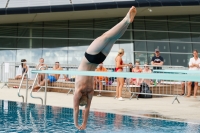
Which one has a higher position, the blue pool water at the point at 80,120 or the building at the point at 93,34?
the building at the point at 93,34

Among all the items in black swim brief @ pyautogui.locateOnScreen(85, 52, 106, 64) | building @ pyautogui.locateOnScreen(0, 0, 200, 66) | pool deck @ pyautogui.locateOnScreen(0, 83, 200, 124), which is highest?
building @ pyautogui.locateOnScreen(0, 0, 200, 66)

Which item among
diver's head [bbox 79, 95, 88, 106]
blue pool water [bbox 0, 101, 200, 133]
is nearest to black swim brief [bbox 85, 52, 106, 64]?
diver's head [bbox 79, 95, 88, 106]

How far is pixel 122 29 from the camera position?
15.5ft

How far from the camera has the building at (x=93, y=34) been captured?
2544 centimetres

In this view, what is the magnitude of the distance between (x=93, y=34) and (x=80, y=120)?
19.5 metres

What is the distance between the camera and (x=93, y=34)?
86.8 feet

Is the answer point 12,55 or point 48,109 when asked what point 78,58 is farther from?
point 48,109

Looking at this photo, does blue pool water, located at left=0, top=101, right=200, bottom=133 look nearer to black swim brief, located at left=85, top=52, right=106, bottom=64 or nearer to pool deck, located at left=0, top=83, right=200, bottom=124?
pool deck, located at left=0, top=83, right=200, bottom=124

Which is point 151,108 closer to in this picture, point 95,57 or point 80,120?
point 80,120

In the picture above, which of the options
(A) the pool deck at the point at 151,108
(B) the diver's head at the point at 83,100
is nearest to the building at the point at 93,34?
(A) the pool deck at the point at 151,108

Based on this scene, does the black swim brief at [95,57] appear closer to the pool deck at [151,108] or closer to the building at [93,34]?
the pool deck at [151,108]

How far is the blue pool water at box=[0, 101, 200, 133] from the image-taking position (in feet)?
20.2

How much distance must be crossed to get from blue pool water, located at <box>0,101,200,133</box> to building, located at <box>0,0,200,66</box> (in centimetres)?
1683

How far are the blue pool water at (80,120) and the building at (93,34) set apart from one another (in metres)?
16.8
